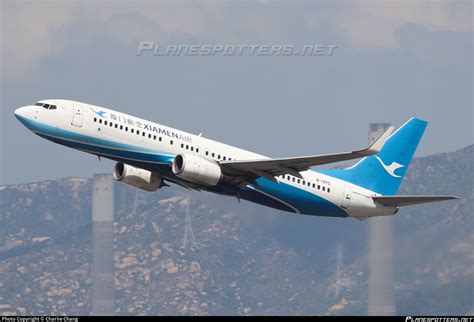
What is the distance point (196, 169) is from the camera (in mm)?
66125

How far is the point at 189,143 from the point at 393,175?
1734 centimetres

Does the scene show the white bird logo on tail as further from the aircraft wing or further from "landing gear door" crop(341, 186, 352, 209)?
the aircraft wing

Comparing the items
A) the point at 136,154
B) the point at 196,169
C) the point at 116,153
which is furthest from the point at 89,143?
the point at 196,169

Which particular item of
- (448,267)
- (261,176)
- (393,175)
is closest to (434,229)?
(448,267)

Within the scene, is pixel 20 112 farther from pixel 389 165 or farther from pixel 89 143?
pixel 389 165

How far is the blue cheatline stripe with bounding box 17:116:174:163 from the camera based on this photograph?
214 feet

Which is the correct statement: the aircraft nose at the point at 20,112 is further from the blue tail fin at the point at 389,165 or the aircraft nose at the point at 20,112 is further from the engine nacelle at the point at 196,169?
the blue tail fin at the point at 389,165

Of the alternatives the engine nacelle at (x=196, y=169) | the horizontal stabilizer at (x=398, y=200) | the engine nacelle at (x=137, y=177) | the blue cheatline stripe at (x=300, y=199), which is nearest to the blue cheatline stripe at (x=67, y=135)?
the engine nacelle at (x=196, y=169)

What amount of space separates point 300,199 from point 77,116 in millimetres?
15615

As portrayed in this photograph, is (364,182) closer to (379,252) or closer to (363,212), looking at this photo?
(363,212)

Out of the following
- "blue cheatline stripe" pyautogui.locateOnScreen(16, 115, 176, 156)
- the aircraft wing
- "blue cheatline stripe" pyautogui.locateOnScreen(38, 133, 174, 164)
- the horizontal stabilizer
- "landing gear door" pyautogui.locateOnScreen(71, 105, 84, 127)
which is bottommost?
the horizontal stabilizer

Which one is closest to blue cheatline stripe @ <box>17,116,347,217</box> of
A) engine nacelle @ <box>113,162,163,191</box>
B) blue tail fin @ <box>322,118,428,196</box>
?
engine nacelle @ <box>113,162,163,191</box>

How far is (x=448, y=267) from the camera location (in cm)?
15412

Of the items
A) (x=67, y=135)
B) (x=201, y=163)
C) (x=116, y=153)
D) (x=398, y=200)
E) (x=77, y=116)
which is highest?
(x=77, y=116)
